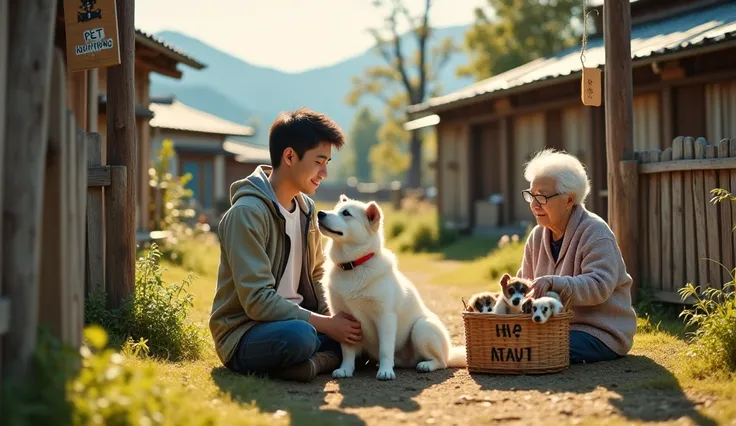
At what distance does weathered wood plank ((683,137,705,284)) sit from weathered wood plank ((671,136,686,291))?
6 centimetres

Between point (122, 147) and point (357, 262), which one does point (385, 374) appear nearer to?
point (357, 262)

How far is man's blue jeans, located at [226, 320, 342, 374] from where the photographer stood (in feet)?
17.0

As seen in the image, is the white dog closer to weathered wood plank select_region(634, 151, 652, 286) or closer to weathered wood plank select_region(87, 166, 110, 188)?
weathered wood plank select_region(87, 166, 110, 188)

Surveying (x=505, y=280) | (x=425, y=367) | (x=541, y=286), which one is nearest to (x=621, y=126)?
(x=541, y=286)

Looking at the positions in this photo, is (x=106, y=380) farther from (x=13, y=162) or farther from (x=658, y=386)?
(x=658, y=386)

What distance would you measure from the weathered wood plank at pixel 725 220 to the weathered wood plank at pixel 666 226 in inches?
23.3

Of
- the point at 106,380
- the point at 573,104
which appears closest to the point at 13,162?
the point at 106,380

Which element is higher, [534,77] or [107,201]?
[534,77]

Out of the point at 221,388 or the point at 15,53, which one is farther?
the point at 221,388

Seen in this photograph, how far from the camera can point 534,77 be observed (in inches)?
543

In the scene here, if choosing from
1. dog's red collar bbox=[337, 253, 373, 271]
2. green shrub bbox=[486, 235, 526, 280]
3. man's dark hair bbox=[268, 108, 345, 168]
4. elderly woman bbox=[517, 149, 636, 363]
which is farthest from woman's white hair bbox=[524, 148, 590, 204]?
green shrub bbox=[486, 235, 526, 280]

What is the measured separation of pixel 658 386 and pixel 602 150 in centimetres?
978

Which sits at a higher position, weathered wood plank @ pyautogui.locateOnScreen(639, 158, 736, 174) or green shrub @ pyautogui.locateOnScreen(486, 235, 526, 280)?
weathered wood plank @ pyautogui.locateOnScreen(639, 158, 736, 174)

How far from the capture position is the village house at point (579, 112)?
10898 mm
